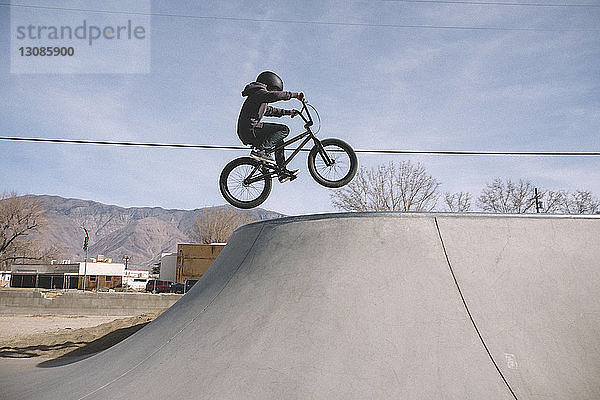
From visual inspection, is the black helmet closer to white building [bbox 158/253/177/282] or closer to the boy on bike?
the boy on bike

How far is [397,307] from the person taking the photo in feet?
14.9

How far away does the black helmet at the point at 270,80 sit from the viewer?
7.52 m

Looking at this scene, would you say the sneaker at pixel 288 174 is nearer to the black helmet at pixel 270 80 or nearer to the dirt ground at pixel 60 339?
the black helmet at pixel 270 80

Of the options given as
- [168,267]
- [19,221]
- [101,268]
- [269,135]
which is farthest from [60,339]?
[19,221]

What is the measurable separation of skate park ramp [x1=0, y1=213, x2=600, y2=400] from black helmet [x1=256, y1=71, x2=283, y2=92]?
2.70 m

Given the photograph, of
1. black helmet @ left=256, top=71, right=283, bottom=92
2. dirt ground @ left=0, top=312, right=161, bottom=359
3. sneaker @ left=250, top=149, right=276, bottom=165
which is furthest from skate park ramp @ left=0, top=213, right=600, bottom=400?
dirt ground @ left=0, top=312, right=161, bottom=359

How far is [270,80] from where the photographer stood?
24.7 ft

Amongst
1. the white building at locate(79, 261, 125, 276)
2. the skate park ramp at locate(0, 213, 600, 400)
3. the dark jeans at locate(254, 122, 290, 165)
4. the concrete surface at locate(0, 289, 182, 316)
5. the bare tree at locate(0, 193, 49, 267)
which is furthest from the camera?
the bare tree at locate(0, 193, 49, 267)

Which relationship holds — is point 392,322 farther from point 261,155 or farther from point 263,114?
point 263,114

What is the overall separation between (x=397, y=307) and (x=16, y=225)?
2807 inches

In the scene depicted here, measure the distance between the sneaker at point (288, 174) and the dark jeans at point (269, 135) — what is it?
1.57 feet

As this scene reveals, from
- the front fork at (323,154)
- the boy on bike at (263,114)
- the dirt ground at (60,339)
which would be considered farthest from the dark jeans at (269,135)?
the dirt ground at (60,339)

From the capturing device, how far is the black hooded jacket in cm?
737

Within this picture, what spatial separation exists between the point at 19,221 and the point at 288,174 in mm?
67529
